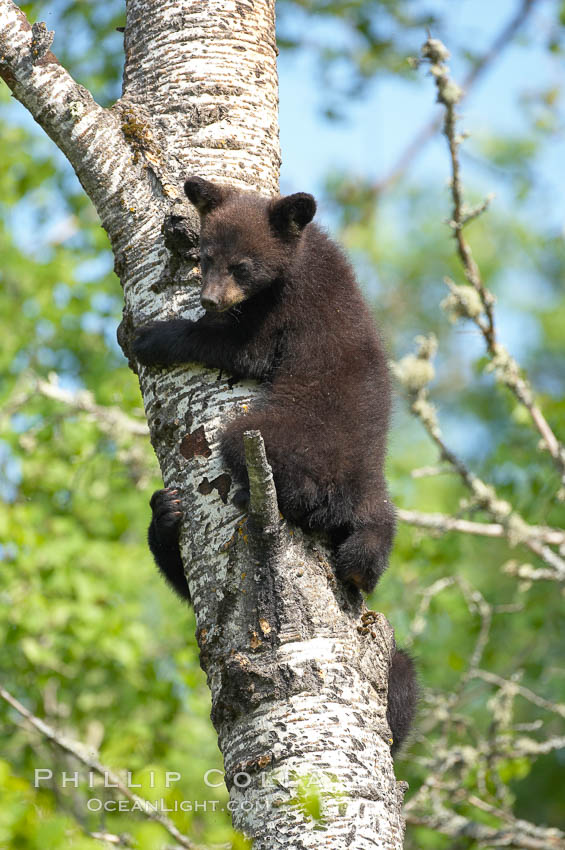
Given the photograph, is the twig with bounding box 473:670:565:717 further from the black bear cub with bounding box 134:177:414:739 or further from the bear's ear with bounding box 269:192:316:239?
the bear's ear with bounding box 269:192:316:239

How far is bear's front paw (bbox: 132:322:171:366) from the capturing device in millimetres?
3215

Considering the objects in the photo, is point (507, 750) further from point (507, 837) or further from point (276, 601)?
point (276, 601)

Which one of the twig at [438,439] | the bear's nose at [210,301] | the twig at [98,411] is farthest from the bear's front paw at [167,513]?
the twig at [98,411]

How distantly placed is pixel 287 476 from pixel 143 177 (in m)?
1.28

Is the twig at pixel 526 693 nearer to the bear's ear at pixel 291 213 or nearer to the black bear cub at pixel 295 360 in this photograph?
the black bear cub at pixel 295 360

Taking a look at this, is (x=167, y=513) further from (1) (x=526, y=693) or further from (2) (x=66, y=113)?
(1) (x=526, y=693)

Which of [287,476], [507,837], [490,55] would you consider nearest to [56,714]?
[507,837]

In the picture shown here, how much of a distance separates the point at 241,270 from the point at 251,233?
28 centimetres

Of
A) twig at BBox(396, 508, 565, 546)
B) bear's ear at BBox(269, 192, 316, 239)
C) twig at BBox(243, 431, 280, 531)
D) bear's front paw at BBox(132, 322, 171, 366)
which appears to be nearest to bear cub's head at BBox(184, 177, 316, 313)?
bear's ear at BBox(269, 192, 316, 239)

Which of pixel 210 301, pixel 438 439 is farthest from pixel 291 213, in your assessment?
→ pixel 438 439

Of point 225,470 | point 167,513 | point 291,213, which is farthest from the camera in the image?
point 291,213

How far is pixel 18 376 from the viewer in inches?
330

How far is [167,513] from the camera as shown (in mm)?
3121

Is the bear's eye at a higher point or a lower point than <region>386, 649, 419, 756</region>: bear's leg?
higher
